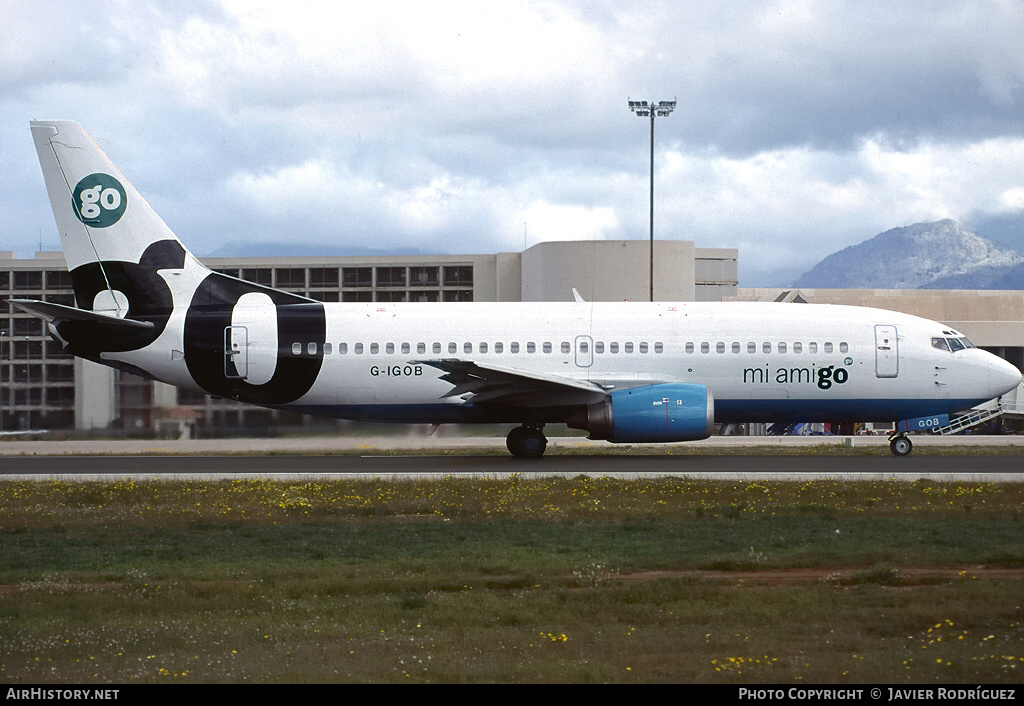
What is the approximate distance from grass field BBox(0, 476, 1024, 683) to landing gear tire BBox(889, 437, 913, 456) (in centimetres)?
838

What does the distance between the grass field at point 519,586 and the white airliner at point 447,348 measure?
7.68 metres

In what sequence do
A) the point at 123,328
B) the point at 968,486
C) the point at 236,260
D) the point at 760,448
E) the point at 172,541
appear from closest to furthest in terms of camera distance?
the point at 172,541
the point at 968,486
the point at 123,328
the point at 760,448
the point at 236,260

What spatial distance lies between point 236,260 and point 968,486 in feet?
134

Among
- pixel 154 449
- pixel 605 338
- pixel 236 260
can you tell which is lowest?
pixel 154 449

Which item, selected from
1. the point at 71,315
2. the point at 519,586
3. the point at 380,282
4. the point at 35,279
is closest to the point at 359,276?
the point at 380,282

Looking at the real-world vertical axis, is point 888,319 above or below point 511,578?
above

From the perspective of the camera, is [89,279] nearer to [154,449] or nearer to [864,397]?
[154,449]

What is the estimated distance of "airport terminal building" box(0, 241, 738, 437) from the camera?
45784mm

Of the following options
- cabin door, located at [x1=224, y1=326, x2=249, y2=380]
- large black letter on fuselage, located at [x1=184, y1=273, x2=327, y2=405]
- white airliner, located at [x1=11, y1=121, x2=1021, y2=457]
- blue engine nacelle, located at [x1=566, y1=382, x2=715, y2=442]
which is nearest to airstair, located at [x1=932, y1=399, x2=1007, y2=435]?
white airliner, located at [x1=11, y1=121, x2=1021, y2=457]

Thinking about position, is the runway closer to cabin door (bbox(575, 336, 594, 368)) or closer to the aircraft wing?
the aircraft wing

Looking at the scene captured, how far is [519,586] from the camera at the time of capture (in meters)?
11.2

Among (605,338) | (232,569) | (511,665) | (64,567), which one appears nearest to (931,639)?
(511,665)

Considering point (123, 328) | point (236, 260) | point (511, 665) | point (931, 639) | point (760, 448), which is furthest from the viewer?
point (236, 260)

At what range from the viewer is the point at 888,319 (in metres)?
27.2
